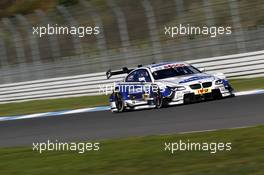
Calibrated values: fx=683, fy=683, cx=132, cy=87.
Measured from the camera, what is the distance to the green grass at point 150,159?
7711 millimetres

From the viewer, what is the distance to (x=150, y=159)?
343 inches

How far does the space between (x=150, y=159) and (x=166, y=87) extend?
689 centimetres

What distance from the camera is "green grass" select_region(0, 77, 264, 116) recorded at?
64.6 feet

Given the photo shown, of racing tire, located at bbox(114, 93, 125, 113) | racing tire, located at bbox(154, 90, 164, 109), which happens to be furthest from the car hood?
racing tire, located at bbox(114, 93, 125, 113)

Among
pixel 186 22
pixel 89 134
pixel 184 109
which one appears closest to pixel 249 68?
pixel 186 22

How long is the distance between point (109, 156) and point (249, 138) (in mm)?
1940

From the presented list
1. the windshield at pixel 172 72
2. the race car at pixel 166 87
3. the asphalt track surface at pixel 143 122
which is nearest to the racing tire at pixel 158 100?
the race car at pixel 166 87

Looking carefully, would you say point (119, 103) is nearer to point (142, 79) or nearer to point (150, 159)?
point (142, 79)

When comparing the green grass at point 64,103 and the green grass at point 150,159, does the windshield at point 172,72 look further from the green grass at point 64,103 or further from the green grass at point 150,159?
the green grass at point 150,159

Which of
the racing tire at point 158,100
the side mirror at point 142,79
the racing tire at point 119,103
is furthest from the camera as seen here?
the racing tire at point 119,103

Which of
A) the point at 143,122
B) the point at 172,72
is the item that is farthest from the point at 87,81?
the point at 143,122

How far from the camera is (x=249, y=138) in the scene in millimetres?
9320

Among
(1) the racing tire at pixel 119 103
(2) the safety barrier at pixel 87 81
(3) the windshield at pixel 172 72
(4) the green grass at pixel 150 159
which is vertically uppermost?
(3) the windshield at pixel 172 72

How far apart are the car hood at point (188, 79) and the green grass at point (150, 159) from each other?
4537mm
